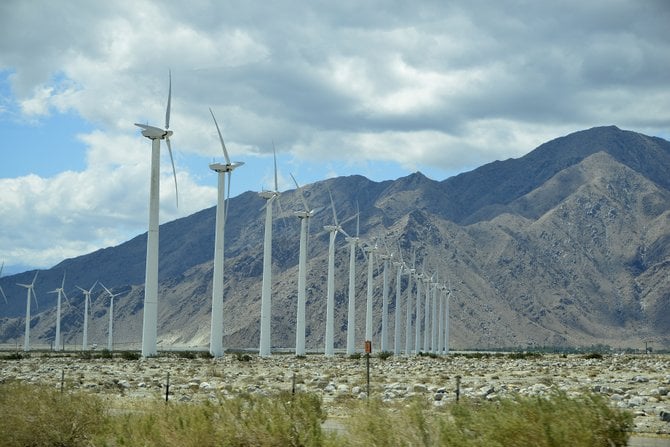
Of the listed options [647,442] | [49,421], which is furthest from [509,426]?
[49,421]

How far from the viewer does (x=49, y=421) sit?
22469 mm

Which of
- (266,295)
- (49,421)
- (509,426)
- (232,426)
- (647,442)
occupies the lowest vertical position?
(647,442)

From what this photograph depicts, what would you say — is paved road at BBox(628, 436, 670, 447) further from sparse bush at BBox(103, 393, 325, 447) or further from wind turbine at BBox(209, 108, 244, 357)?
wind turbine at BBox(209, 108, 244, 357)

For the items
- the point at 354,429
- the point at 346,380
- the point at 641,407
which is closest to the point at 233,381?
the point at 346,380

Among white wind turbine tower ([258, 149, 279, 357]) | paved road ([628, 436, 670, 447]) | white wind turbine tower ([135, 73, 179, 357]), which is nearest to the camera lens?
paved road ([628, 436, 670, 447])

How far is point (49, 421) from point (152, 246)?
44896mm

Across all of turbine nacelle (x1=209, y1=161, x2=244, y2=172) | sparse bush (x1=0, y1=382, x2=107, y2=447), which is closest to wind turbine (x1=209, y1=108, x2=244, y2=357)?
turbine nacelle (x1=209, y1=161, x2=244, y2=172)

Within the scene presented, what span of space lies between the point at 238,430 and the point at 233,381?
2696 cm

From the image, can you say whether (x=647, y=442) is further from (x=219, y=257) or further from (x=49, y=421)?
(x=219, y=257)

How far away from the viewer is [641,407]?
100ft

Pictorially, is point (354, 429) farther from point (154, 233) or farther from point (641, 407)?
point (154, 233)

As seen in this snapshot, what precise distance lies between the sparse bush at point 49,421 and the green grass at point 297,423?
0.02 meters

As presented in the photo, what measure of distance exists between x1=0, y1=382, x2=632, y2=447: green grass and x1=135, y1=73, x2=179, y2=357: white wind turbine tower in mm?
41549

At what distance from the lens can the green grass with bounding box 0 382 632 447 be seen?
16781mm
